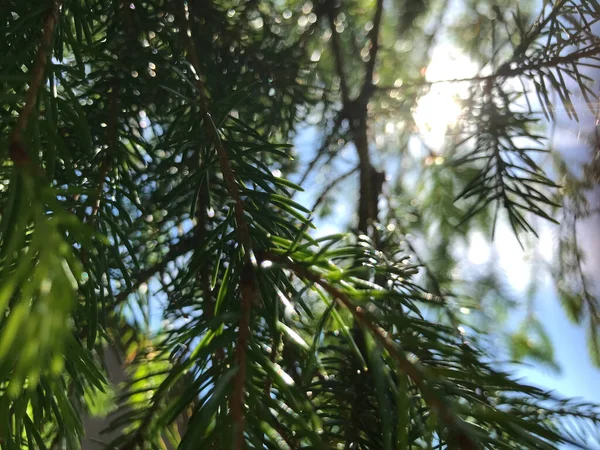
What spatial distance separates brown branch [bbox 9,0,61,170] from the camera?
0.16m

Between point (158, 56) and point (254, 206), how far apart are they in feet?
0.34

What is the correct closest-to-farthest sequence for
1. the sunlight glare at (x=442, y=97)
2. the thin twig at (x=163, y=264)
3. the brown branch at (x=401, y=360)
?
the brown branch at (x=401, y=360)
the thin twig at (x=163, y=264)
the sunlight glare at (x=442, y=97)

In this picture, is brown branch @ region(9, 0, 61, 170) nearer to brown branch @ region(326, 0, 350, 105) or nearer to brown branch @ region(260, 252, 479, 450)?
brown branch @ region(260, 252, 479, 450)

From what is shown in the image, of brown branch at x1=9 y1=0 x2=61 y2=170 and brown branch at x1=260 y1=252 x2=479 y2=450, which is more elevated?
brown branch at x1=9 y1=0 x2=61 y2=170

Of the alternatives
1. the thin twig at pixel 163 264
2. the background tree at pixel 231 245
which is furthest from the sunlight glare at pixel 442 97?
the thin twig at pixel 163 264

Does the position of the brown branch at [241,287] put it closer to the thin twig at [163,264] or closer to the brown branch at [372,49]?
the thin twig at [163,264]

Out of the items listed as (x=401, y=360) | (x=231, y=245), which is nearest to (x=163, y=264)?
(x=231, y=245)

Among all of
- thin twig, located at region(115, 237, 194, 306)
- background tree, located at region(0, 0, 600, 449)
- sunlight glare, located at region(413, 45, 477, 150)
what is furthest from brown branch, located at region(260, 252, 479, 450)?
sunlight glare, located at region(413, 45, 477, 150)

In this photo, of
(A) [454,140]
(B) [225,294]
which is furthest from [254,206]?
(A) [454,140]

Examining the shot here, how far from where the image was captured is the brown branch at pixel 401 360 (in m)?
0.16

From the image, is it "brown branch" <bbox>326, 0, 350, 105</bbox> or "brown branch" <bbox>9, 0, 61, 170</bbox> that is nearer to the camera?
"brown branch" <bbox>9, 0, 61, 170</bbox>

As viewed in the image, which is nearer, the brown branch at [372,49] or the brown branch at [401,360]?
the brown branch at [401,360]

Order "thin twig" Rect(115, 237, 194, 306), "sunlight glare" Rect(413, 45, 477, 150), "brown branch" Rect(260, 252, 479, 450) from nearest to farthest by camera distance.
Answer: "brown branch" Rect(260, 252, 479, 450), "thin twig" Rect(115, 237, 194, 306), "sunlight glare" Rect(413, 45, 477, 150)

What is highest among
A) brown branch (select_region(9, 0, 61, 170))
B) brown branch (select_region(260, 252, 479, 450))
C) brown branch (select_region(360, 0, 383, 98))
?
brown branch (select_region(360, 0, 383, 98))
